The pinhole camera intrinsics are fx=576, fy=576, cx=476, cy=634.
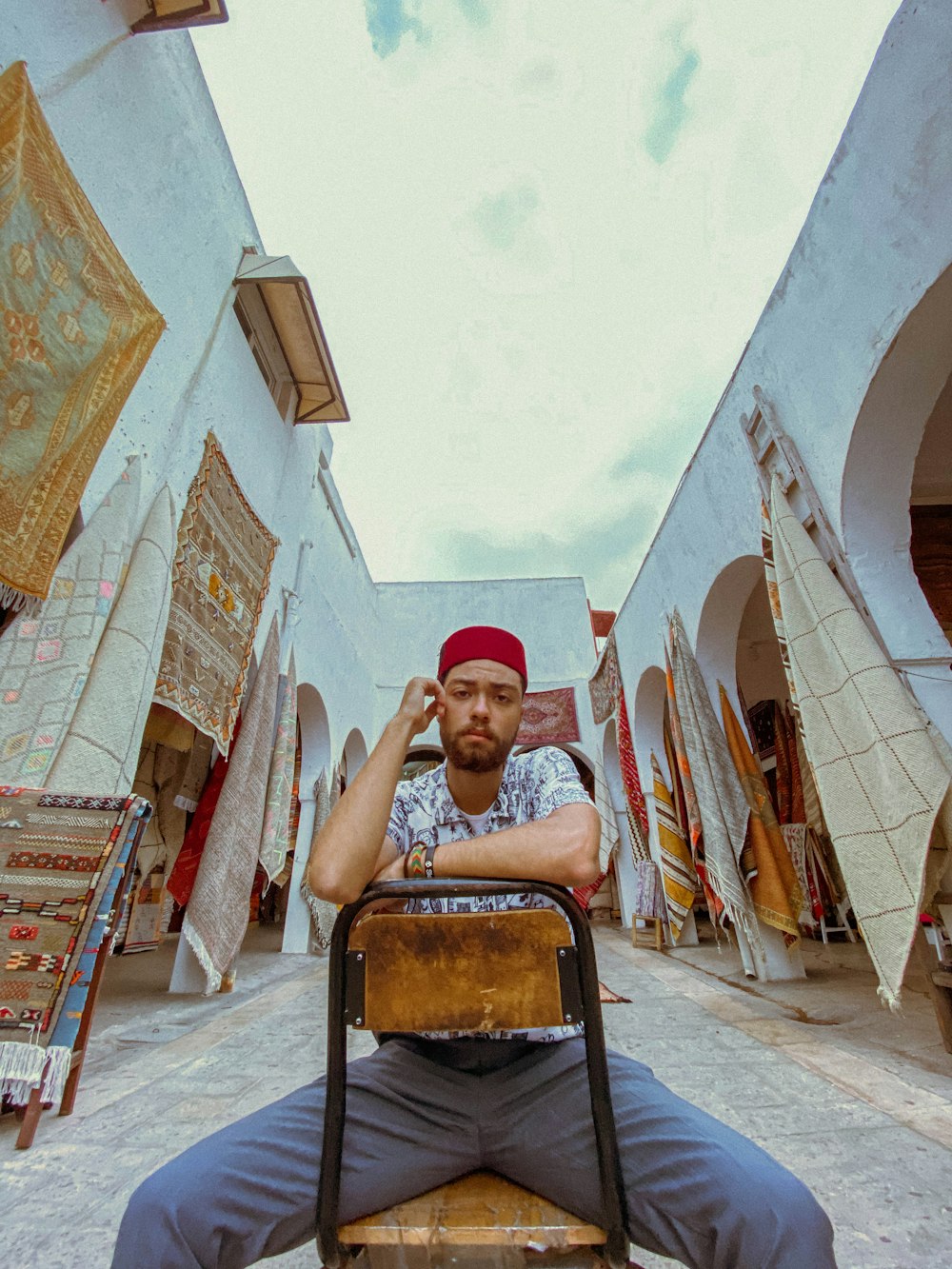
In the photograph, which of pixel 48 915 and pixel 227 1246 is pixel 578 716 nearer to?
pixel 48 915

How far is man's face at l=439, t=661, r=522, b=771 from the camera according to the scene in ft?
3.71

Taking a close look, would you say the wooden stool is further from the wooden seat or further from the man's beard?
the wooden seat

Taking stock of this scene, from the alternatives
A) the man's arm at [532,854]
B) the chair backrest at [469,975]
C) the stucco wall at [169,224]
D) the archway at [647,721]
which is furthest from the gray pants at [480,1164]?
the archway at [647,721]

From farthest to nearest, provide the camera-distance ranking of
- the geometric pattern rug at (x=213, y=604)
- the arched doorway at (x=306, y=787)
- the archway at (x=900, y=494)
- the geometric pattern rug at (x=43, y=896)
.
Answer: the arched doorway at (x=306, y=787), the geometric pattern rug at (x=213, y=604), the archway at (x=900, y=494), the geometric pattern rug at (x=43, y=896)

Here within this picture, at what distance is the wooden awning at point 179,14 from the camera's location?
109 inches

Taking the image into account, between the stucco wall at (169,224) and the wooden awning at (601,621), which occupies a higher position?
the wooden awning at (601,621)

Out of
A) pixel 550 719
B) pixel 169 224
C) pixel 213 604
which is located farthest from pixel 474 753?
pixel 550 719

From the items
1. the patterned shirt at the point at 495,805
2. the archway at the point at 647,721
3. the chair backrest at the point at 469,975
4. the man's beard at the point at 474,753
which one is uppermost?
the archway at the point at 647,721

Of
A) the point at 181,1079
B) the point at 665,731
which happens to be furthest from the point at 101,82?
the point at 665,731

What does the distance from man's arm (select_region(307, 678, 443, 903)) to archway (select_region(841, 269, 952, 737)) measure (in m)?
2.36

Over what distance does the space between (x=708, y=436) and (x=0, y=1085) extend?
468 centimetres

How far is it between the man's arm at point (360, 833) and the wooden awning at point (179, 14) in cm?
377

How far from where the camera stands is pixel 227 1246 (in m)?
0.68

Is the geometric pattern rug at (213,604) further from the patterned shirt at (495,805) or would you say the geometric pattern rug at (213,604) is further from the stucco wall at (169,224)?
the patterned shirt at (495,805)
